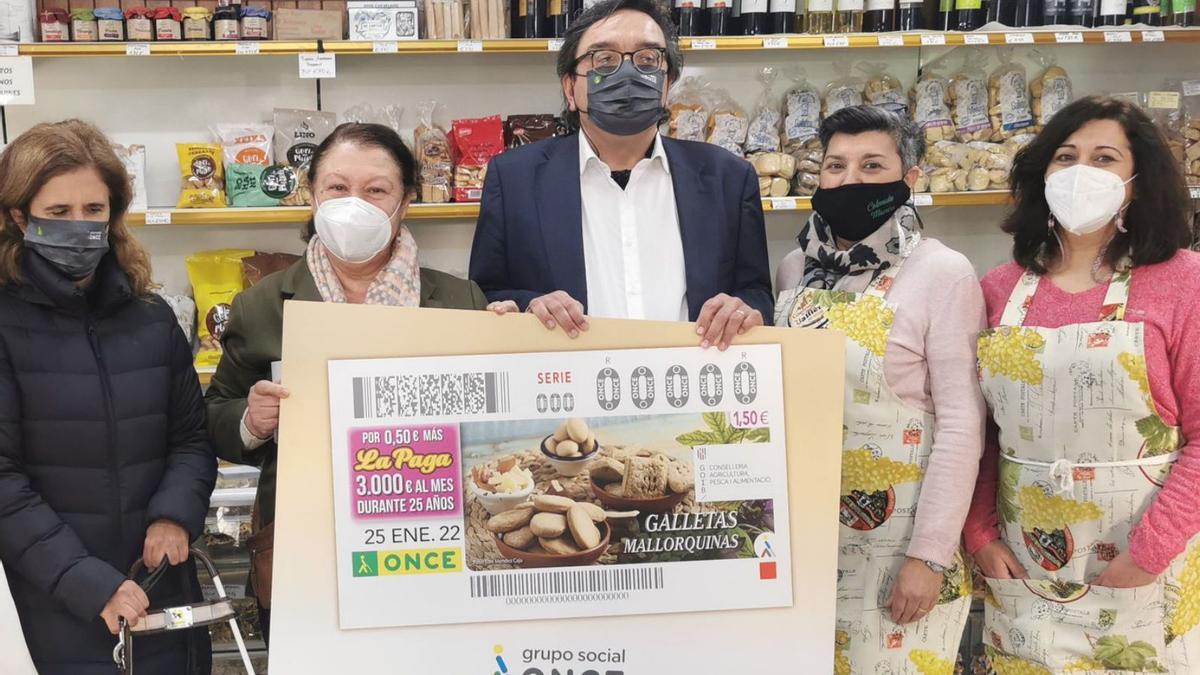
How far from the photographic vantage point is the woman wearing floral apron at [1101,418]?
1.89 metres

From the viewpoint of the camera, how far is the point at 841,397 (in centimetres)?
174

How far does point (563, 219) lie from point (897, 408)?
34.1 inches

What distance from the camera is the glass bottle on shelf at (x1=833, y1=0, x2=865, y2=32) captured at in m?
3.62

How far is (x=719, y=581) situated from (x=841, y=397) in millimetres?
409

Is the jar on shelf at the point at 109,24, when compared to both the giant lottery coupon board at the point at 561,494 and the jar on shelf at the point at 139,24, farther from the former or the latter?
the giant lottery coupon board at the point at 561,494

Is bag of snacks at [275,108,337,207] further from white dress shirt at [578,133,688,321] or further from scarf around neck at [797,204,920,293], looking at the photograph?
scarf around neck at [797,204,920,293]

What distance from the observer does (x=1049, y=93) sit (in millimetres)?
3752

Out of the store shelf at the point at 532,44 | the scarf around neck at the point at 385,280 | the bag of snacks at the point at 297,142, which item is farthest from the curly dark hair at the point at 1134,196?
the bag of snacks at the point at 297,142

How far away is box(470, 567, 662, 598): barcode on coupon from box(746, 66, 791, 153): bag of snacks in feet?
7.68

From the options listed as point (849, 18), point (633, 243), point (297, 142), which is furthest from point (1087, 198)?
point (297, 142)

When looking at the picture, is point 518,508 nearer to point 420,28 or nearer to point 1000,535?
point 1000,535

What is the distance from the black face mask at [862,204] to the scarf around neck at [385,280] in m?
0.94

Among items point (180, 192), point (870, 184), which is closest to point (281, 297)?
point (870, 184)

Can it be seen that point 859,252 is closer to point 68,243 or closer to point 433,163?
point 68,243
